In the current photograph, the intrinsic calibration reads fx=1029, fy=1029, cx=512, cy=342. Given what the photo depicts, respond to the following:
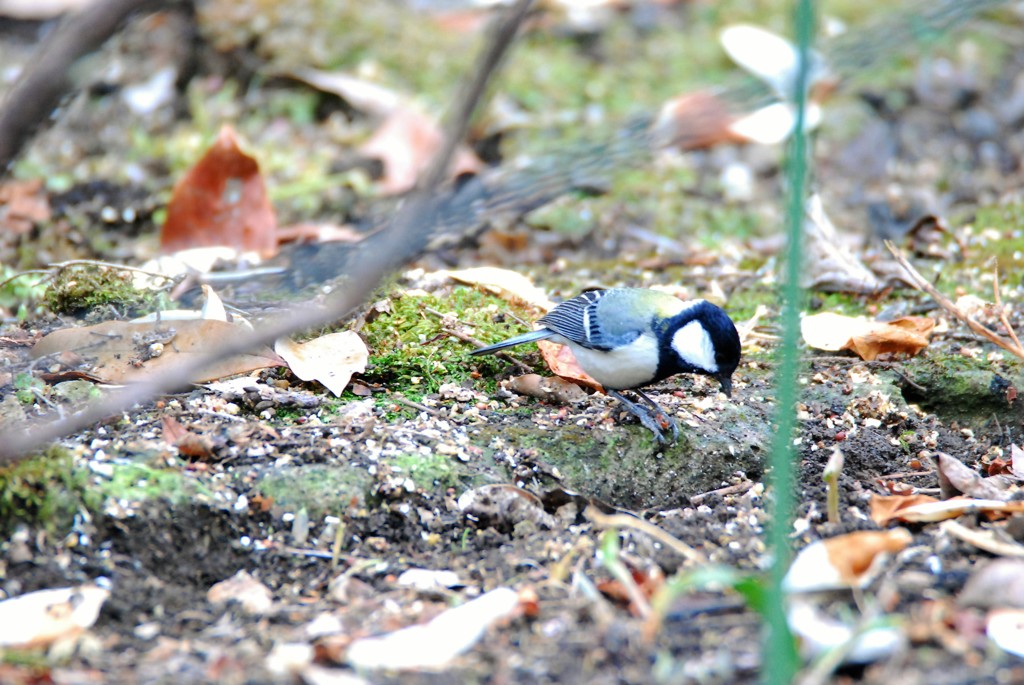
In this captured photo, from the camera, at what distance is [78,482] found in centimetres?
229

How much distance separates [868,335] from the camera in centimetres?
342

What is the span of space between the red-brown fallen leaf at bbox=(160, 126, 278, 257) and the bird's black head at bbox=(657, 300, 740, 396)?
6.14 ft

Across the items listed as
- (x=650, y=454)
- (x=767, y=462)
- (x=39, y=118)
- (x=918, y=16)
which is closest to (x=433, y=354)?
(x=650, y=454)

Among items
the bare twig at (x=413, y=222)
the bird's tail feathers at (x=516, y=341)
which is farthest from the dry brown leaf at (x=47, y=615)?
the bird's tail feathers at (x=516, y=341)

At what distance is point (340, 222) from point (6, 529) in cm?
297

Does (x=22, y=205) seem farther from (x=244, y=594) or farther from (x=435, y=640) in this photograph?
(x=435, y=640)

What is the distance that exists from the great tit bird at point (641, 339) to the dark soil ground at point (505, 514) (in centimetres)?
11

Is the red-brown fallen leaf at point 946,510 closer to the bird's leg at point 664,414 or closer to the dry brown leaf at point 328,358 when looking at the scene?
the bird's leg at point 664,414

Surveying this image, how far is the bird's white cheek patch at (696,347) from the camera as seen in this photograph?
3027 millimetres

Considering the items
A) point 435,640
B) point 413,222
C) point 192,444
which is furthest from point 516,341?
point 413,222

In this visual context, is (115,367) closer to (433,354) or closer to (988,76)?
(433,354)

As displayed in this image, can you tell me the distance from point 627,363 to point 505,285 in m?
0.74

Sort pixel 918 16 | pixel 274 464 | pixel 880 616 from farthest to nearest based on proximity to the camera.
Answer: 1. pixel 274 464
2. pixel 880 616
3. pixel 918 16

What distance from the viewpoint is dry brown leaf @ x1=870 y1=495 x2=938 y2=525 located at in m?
2.39
